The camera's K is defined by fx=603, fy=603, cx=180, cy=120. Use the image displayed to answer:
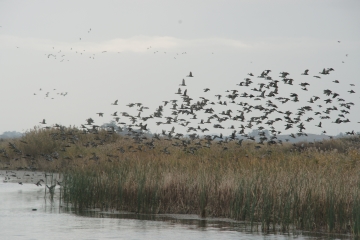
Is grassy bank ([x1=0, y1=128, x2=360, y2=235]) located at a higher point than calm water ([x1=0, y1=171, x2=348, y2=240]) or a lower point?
higher

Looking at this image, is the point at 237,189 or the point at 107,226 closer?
the point at 107,226

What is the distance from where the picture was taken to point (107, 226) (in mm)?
17047

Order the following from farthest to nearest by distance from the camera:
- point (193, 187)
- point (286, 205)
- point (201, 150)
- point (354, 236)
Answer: point (201, 150) < point (193, 187) < point (286, 205) < point (354, 236)

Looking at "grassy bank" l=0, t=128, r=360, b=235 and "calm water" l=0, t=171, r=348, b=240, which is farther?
"grassy bank" l=0, t=128, r=360, b=235

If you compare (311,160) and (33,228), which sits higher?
(311,160)

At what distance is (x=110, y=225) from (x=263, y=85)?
9.97 meters

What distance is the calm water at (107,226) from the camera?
1559 cm

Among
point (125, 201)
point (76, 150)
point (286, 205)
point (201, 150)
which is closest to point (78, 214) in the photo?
point (125, 201)

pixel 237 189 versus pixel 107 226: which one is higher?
pixel 237 189

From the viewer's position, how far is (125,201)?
20234 mm

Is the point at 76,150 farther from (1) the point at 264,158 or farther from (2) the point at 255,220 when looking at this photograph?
(2) the point at 255,220

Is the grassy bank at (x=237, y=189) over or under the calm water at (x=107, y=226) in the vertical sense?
over

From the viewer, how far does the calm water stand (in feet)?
51.1

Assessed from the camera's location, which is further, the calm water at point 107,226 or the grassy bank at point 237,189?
the grassy bank at point 237,189
